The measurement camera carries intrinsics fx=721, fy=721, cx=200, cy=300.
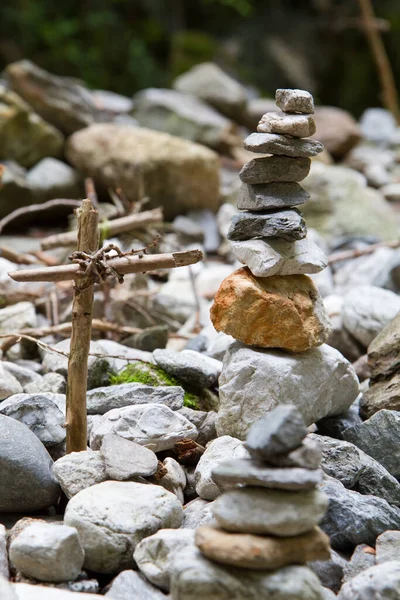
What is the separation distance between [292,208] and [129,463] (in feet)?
5.07

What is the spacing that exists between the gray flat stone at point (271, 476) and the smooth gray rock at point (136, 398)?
1.30 meters

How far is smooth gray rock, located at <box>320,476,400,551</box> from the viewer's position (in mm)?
3158

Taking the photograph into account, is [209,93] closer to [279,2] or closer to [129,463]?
[279,2]

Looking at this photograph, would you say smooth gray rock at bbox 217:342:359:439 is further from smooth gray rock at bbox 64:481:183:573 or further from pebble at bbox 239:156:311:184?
pebble at bbox 239:156:311:184

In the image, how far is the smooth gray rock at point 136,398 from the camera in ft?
12.6

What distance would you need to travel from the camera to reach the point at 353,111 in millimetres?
13672

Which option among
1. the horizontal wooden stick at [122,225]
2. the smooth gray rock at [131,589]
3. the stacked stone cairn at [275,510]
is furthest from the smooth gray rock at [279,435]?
the horizontal wooden stick at [122,225]

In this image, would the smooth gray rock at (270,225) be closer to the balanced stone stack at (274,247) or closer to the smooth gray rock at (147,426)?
the balanced stone stack at (274,247)

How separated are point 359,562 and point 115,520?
104 cm

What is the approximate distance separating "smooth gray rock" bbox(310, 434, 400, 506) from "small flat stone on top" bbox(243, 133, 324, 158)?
146 centimetres

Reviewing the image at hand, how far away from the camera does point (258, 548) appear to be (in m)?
2.41

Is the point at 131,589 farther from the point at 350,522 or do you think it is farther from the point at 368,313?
the point at 368,313

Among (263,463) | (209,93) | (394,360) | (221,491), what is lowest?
(221,491)

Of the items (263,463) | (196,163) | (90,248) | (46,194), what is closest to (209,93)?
(196,163)
